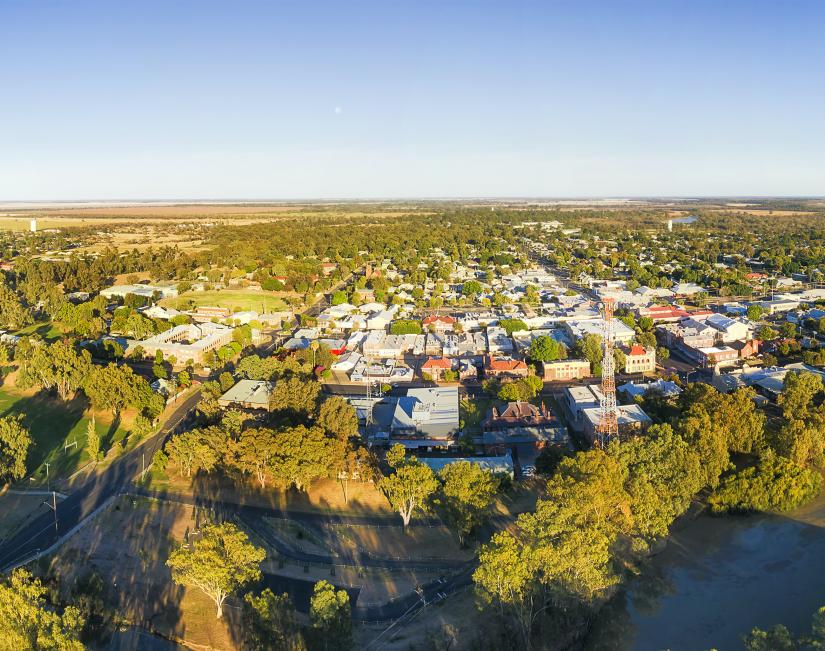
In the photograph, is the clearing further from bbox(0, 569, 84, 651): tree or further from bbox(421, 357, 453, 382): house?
bbox(421, 357, 453, 382): house

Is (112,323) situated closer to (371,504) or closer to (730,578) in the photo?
(371,504)

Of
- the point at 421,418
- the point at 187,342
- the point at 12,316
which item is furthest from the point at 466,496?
the point at 12,316

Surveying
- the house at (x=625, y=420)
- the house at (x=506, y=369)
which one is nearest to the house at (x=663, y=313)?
the house at (x=506, y=369)

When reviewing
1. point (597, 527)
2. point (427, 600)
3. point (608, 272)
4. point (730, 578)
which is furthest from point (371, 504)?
point (608, 272)

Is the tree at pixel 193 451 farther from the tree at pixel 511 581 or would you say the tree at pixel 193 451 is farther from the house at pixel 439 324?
the house at pixel 439 324

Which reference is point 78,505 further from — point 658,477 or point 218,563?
point 658,477

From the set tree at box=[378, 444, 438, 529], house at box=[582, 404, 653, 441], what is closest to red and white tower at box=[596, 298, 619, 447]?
house at box=[582, 404, 653, 441]
